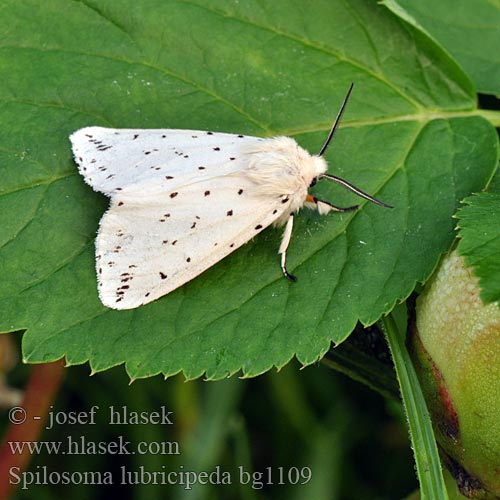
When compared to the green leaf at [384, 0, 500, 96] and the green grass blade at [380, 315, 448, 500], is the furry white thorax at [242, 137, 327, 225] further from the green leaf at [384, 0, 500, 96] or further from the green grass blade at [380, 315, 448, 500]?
the green leaf at [384, 0, 500, 96]

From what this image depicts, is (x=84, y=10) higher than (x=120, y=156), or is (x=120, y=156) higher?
(x=84, y=10)

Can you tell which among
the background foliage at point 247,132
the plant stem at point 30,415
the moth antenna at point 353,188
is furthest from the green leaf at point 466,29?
the plant stem at point 30,415

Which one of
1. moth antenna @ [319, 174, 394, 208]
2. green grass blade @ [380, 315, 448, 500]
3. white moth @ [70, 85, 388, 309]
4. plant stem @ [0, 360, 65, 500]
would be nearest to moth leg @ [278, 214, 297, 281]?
white moth @ [70, 85, 388, 309]

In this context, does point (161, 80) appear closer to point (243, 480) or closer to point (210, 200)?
point (210, 200)

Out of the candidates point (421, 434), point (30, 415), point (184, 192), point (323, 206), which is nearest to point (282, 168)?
point (323, 206)

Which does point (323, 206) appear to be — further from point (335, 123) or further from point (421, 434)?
point (421, 434)

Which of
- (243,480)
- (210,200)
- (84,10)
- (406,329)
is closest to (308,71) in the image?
(210,200)
